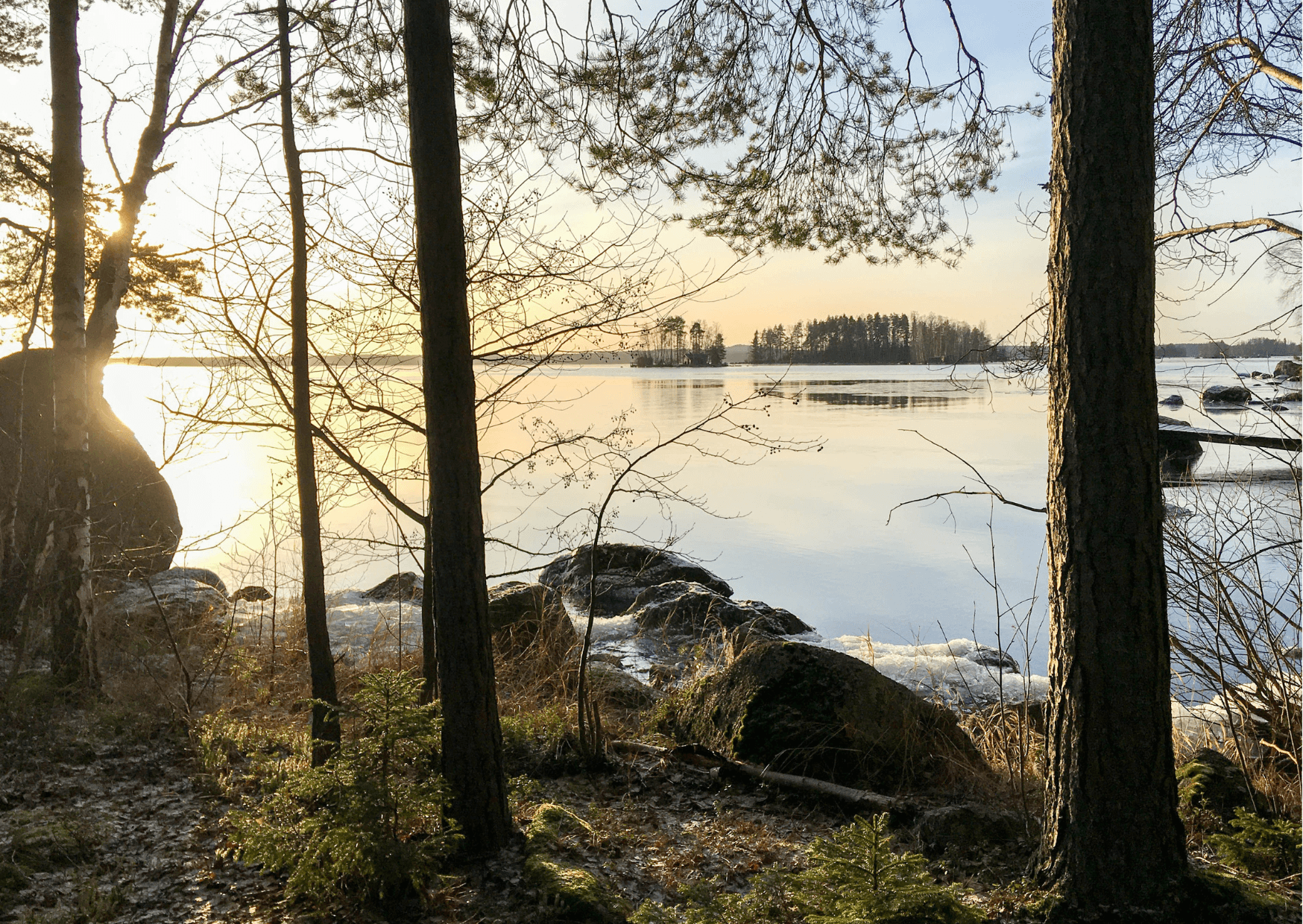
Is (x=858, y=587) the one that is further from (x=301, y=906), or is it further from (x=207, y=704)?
(x=301, y=906)

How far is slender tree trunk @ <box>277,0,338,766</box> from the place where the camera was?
14.8 feet

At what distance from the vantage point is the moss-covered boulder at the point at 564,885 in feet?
10.4

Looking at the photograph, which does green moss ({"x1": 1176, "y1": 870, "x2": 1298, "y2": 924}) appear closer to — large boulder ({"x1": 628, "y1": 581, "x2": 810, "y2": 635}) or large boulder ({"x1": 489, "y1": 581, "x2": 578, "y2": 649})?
large boulder ({"x1": 489, "y1": 581, "x2": 578, "y2": 649})

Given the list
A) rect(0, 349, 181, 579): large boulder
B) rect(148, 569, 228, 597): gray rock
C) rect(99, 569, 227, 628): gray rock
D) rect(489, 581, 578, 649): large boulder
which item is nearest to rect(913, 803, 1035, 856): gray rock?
rect(489, 581, 578, 649): large boulder

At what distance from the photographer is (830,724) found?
511 cm

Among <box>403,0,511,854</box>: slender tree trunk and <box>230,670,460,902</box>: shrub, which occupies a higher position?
<box>403,0,511,854</box>: slender tree trunk

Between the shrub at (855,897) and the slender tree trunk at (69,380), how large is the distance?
18.8 feet

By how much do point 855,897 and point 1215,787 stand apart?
2.65m

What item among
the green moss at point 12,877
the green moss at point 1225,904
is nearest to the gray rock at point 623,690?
the green moss at point 12,877

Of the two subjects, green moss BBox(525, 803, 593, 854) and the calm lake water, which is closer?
green moss BBox(525, 803, 593, 854)

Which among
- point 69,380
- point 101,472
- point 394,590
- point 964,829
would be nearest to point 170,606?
point 101,472

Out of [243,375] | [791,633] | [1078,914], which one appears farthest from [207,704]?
[791,633]

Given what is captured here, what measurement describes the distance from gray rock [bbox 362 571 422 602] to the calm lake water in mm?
548

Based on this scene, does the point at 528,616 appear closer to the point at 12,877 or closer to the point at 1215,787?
the point at 12,877
